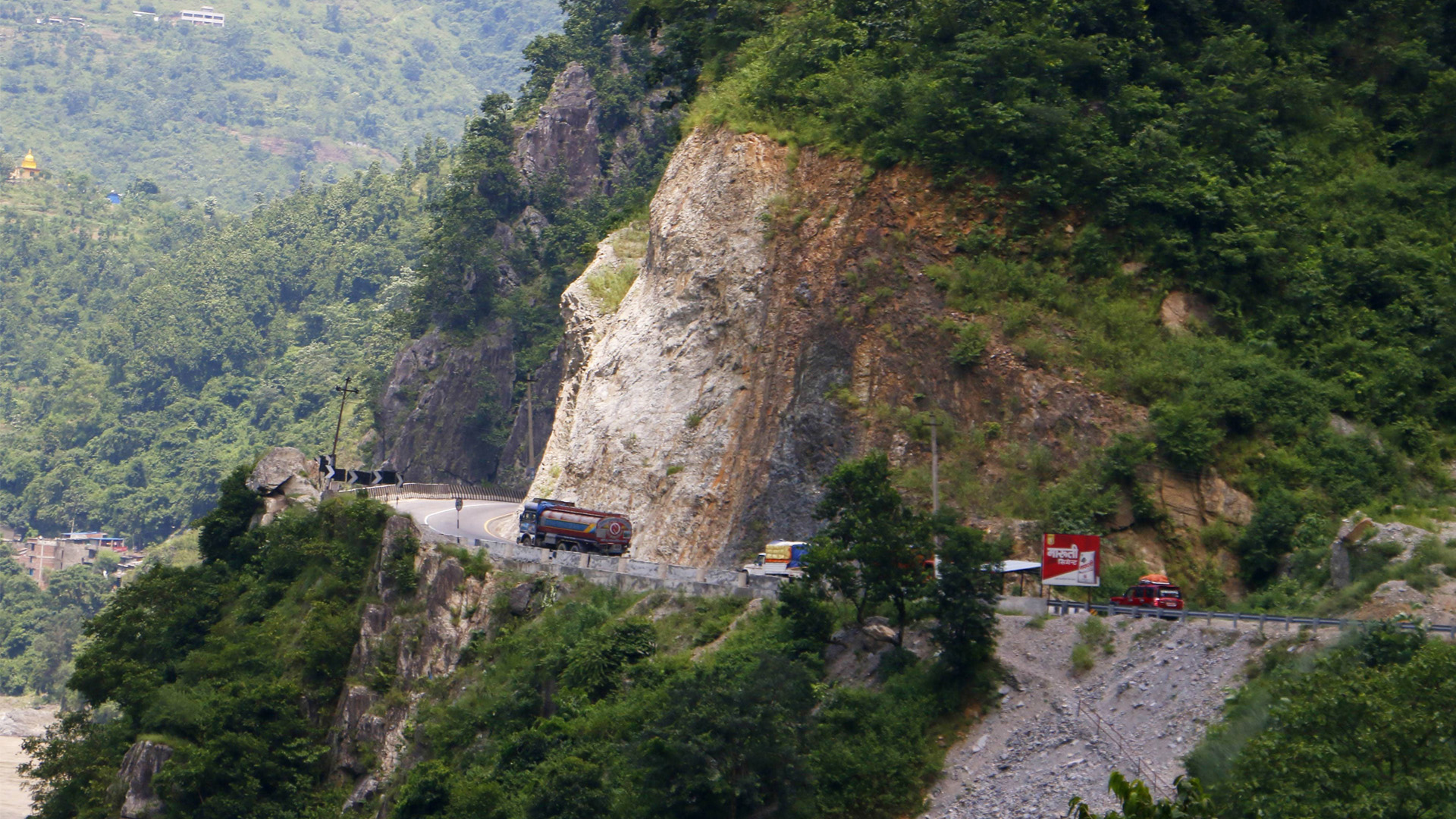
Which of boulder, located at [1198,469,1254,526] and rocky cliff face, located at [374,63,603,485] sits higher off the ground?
rocky cliff face, located at [374,63,603,485]

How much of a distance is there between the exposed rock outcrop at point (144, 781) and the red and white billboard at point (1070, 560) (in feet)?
94.7

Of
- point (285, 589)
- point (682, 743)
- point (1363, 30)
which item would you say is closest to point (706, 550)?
point (682, 743)

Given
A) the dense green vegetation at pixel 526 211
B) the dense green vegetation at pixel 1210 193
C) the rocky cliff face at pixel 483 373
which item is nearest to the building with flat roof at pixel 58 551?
the rocky cliff face at pixel 483 373

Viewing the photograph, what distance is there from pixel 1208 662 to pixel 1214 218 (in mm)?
16603

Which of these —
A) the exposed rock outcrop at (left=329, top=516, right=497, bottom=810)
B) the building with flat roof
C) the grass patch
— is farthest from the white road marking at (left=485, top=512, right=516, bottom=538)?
the building with flat roof

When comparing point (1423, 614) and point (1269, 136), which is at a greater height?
point (1269, 136)

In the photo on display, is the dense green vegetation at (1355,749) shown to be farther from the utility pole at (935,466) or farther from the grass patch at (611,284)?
the grass patch at (611,284)

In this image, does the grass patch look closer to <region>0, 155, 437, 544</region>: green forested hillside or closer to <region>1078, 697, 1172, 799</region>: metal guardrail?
<region>1078, 697, 1172, 799</region>: metal guardrail

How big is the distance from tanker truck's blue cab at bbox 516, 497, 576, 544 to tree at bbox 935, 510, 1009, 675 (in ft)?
55.0

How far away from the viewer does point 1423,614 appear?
3120 centimetres

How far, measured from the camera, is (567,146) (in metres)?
107

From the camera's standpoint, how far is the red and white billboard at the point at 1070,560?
37.6 meters

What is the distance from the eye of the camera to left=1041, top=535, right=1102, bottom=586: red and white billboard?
37562 millimetres

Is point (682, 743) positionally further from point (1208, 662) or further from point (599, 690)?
point (1208, 662)
